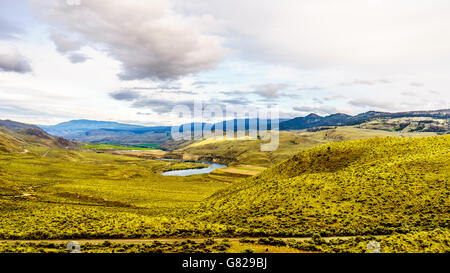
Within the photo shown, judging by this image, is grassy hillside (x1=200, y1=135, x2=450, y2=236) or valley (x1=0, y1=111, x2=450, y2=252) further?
grassy hillside (x1=200, y1=135, x2=450, y2=236)

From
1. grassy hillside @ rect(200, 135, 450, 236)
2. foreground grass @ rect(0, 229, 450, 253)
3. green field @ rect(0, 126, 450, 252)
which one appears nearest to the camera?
foreground grass @ rect(0, 229, 450, 253)

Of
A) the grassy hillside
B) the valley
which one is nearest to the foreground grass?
the valley

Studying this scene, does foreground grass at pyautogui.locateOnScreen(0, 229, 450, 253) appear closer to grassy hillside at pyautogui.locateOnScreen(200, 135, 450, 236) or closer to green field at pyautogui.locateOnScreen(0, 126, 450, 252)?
green field at pyautogui.locateOnScreen(0, 126, 450, 252)

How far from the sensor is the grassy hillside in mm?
34094

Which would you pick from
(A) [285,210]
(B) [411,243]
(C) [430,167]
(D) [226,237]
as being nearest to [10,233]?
(D) [226,237]

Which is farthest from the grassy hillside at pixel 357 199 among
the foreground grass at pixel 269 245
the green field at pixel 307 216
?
the foreground grass at pixel 269 245

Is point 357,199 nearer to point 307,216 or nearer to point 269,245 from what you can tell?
point 307,216

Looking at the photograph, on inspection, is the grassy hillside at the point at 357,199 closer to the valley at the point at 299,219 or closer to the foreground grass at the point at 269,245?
the valley at the point at 299,219

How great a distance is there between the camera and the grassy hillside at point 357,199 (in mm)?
34094

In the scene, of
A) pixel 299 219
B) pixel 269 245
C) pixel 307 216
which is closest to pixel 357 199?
pixel 307 216

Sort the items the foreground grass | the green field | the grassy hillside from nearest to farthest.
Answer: the foreground grass, the green field, the grassy hillside

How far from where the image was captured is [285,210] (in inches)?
1713
